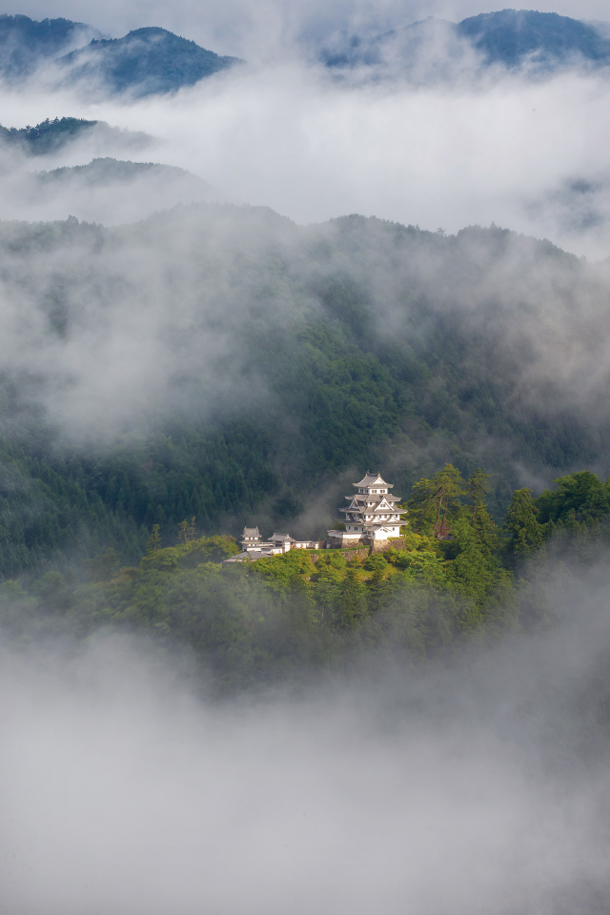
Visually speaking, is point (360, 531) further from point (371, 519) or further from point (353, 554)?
point (353, 554)

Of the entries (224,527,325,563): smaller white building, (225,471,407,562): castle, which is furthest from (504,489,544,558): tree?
(224,527,325,563): smaller white building

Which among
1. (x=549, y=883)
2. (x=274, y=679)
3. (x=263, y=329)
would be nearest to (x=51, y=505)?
(x=263, y=329)

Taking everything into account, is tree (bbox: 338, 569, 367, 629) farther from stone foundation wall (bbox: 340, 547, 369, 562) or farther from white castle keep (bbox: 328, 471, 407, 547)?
white castle keep (bbox: 328, 471, 407, 547)

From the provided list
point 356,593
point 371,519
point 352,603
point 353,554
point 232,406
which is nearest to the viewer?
point 352,603

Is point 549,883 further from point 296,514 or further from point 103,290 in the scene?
point 103,290

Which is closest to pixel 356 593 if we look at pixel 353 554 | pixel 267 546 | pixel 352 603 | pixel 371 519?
pixel 352 603

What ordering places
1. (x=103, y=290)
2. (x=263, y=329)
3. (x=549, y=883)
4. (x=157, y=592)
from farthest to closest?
(x=103, y=290), (x=263, y=329), (x=157, y=592), (x=549, y=883)
